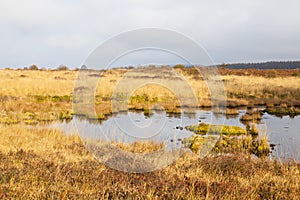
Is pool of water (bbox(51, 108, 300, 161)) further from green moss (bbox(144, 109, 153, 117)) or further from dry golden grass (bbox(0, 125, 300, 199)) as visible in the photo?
dry golden grass (bbox(0, 125, 300, 199))

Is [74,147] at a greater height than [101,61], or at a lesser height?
lesser

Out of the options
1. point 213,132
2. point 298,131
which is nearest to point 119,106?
point 213,132

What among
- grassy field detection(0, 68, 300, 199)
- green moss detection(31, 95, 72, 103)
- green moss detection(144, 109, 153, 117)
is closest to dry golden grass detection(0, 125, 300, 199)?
grassy field detection(0, 68, 300, 199)

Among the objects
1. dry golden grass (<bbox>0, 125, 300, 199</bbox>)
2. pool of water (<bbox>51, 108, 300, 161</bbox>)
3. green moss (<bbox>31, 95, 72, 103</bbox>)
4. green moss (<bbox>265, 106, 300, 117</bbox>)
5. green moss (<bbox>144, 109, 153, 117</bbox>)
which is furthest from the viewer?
green moss (<bbox>31, 95, 72, 103</bbox>)

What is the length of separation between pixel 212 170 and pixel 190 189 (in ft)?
4.83

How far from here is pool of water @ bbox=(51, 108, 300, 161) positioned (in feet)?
33.8

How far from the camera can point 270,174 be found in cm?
538

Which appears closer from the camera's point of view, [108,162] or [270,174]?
[270,174]

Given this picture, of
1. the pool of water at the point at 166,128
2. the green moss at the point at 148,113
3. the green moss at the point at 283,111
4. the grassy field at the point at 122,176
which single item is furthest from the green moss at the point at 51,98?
the green moss at the point at 283,111

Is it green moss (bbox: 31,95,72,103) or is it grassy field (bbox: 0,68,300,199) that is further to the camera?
green moss (bbox: 31,95,72,103)

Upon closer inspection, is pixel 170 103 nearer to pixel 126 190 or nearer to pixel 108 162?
pixel 108 162

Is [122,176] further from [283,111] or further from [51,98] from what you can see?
[51,98]

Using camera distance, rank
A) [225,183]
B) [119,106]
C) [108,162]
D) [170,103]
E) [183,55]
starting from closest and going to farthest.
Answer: [225,183], [108,162], [183,55], [119,106], [170,103]

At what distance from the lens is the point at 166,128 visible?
13398mm
